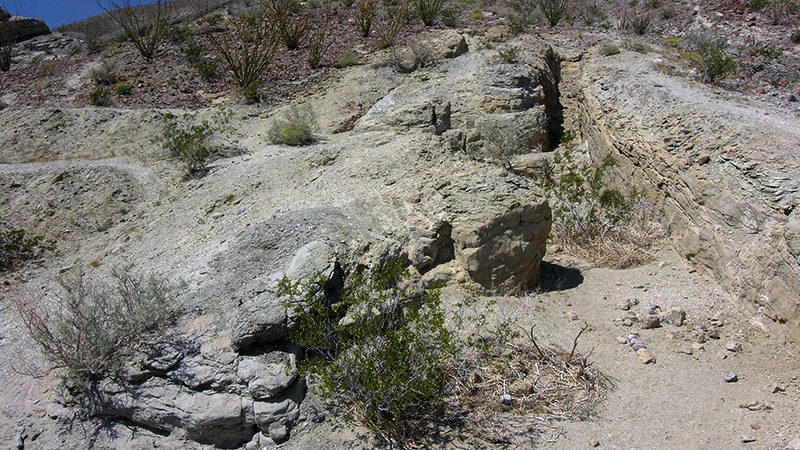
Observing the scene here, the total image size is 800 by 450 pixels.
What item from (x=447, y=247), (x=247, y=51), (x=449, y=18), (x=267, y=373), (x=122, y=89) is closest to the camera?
(x=267, y=373)

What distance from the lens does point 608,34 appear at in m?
14.6

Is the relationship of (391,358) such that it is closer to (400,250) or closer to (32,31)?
(400,250)

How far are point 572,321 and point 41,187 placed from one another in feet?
29.3

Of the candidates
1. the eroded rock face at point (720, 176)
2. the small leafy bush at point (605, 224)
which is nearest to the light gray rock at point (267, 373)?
the small leafy bush at point (605, 224)

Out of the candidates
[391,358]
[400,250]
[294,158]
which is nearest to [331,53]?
[294,158]

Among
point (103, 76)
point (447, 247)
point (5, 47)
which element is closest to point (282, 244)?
point (447, 247)

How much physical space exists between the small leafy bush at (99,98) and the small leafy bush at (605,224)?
9731 millimetres

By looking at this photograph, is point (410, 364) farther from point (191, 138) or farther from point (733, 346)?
point (191, 138)

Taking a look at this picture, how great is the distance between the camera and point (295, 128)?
961 cm

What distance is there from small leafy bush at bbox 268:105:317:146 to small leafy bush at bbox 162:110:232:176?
1.07 m

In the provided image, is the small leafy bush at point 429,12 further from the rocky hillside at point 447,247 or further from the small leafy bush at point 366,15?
the rocky hillside at point 447,247

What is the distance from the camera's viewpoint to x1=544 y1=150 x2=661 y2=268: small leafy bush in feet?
22.6

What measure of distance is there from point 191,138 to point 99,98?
4732 mm

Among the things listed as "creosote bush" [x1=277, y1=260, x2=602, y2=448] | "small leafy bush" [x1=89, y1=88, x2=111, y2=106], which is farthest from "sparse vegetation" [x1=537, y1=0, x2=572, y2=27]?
"creosote bush" [x1=277, y1=260, x2=602, y2=448]
